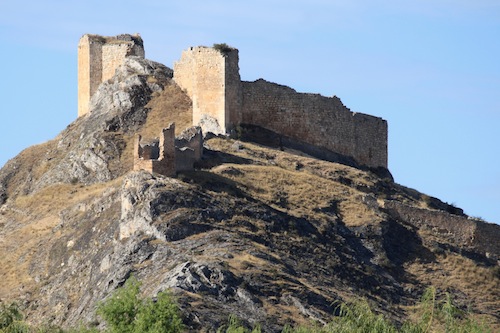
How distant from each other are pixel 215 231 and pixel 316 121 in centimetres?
1809

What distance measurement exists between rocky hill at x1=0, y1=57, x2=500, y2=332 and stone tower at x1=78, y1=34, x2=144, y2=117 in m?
1.88

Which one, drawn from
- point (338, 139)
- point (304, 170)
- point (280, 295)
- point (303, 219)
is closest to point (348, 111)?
point (338, 139)

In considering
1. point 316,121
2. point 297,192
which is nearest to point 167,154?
point 297,192

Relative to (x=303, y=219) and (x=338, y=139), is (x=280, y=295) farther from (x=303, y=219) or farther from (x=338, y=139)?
(x=338, y=139)

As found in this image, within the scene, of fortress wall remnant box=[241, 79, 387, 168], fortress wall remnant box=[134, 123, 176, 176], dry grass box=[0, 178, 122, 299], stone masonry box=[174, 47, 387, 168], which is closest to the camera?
fortress wall remnant box=[134, 123, 176, 176]

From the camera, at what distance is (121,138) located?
9294 centimetres

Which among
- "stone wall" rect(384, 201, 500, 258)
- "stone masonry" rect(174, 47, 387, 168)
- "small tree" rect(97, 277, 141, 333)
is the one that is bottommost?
"small tree" rect(97, 277, 141, 333)

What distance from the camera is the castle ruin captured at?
91875mm

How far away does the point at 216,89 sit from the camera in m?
91.8

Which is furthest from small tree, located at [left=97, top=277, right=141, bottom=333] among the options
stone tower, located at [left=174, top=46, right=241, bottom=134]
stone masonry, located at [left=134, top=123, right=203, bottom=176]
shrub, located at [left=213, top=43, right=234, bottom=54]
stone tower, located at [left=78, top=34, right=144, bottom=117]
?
stone tower, located at [left=78, top=34, right=144, bottom=117]

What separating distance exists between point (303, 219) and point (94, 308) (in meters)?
11.8

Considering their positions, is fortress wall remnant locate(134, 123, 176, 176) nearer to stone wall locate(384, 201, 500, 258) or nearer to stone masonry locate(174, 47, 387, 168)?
stone masonry locate(174, 47, 387, 168)

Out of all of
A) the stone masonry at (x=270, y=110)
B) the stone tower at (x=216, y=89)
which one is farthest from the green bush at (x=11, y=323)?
the stone masonry at (x=270, y=110)

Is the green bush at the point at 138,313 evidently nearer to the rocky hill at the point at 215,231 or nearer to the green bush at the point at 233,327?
the green bush at the point at 233,327
